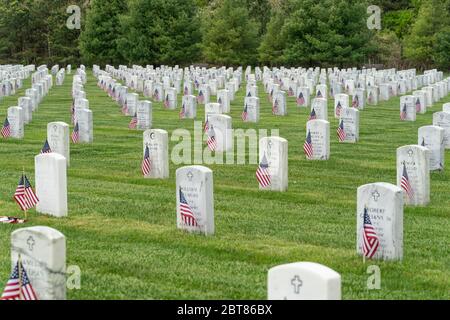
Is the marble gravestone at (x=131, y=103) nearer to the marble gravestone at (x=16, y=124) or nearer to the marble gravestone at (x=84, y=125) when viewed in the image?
the marble gravestone at (x=16, y=124)

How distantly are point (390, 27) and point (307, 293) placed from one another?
73.5 m

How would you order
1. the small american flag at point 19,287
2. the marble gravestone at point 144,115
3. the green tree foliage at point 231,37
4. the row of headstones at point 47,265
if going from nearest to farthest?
1. the row of headstones at point 47,265
2. the small american flag at point 19,287
3. the marble gravestone at point 144,115
4. the green tree foliage at point 231,37

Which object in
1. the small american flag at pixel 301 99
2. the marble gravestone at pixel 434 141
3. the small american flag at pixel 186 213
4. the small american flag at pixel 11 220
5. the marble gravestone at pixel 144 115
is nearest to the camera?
the small american flag at pixel 186 213

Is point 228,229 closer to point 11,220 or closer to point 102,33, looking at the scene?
point 11,220

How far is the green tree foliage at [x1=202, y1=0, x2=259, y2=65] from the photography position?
68.2 metres

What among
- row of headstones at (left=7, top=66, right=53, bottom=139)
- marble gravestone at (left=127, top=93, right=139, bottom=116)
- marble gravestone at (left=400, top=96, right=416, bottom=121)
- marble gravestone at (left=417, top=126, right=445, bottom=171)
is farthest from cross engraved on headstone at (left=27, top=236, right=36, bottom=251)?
marble gravestone at (left=400, top=96, right=416, bottom=121)

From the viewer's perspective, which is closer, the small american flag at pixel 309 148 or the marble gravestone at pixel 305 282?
the marble gravestone at pixel 305 282

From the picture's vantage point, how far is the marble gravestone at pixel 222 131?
801 inches

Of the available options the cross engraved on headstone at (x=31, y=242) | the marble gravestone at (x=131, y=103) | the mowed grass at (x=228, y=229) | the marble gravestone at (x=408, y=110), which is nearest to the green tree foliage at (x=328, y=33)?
the marble gravestone at (x=408, y=110)

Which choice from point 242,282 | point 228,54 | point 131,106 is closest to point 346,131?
point 131,106

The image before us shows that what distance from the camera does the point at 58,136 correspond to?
1775cm

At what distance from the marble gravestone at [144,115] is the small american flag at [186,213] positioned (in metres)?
13.4

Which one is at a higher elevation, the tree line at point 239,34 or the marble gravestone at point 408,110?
the tree line at point 239,34

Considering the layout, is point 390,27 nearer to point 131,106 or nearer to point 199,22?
point 199,22
